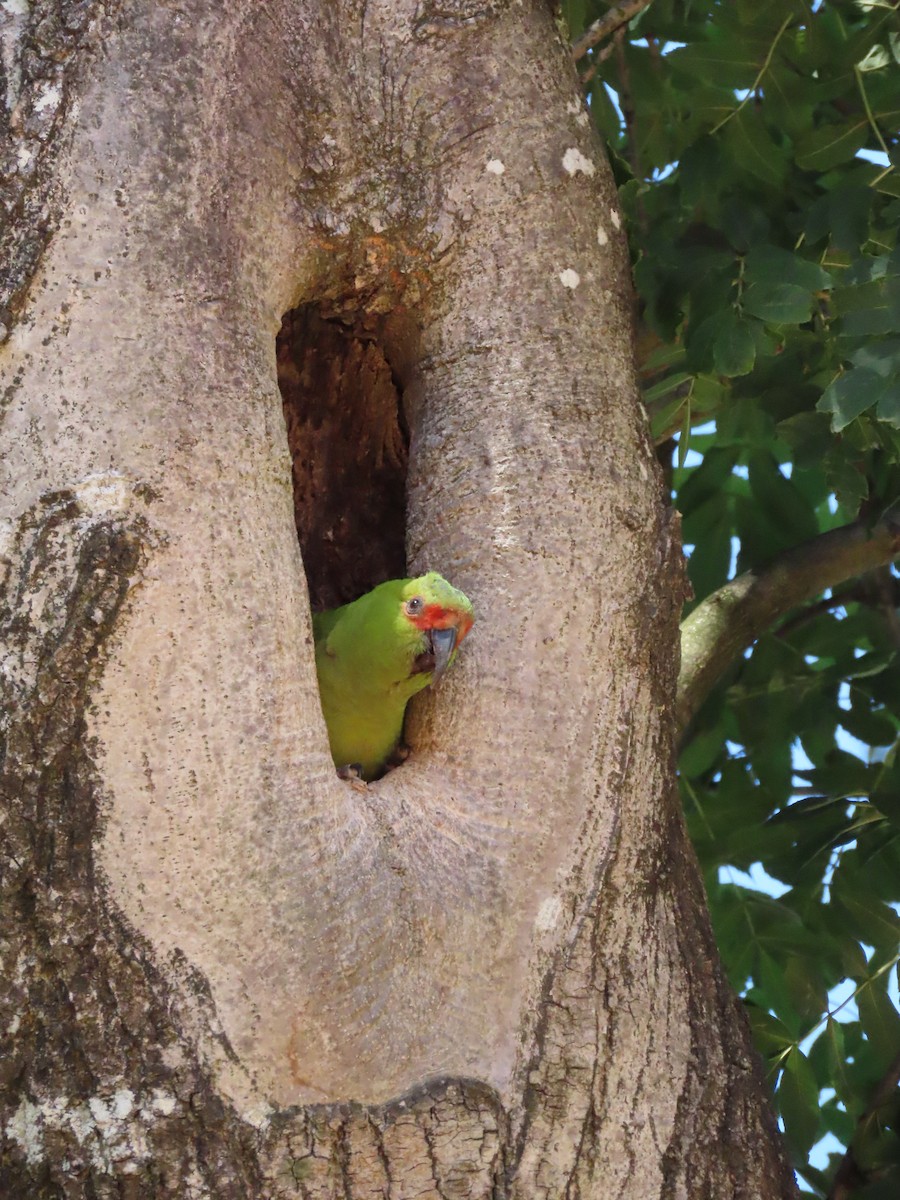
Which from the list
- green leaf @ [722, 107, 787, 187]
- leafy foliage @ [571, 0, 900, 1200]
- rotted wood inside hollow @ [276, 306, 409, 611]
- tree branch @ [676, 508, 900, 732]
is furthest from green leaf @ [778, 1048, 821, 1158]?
green leaf @ [722, 107, 787, 187]

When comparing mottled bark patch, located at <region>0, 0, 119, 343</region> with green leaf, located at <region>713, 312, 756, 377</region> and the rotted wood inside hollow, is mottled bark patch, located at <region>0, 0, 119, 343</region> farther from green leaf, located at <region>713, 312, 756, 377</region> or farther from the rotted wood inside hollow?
green leaf, located at <region>713, 312, 756, 377</region>

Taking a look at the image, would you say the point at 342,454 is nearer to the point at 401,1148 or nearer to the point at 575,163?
the point at 575,163

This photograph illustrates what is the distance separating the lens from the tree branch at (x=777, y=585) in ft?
11.4

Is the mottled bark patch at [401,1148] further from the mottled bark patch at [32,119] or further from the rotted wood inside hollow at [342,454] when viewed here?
the rotted wood inside hollow at [342,454]

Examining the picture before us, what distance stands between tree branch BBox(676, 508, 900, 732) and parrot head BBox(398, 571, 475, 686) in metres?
1.00

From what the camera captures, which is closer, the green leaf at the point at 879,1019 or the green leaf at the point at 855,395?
the green leaf at the point at 855,395

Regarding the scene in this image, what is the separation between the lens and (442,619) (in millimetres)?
2602

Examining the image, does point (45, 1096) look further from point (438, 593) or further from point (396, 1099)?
point (438, 593)

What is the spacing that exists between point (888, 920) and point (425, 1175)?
164 cm

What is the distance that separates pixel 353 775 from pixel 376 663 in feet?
1.13

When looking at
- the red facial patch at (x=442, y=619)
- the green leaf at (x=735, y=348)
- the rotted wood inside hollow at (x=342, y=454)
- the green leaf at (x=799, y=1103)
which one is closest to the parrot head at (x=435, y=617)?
the red facial patch at (x=442, y=619)

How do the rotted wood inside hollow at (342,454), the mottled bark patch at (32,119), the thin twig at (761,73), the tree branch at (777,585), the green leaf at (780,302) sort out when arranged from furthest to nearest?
the tree branch at (777,585) < the rotted wood inside hollow at (342,454) < the thin twig at (761,73) < the green leaf at (780,302) < the mottled bark patch at (32,119)

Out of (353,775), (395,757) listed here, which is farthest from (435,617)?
(395,757)

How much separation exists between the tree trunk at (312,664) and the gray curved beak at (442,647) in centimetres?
9
